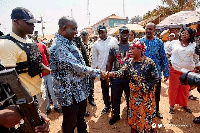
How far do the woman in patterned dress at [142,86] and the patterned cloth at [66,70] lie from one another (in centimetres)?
63

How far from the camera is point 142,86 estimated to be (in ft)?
8.19

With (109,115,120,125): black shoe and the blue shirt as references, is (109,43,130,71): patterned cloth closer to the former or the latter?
the blue shirt

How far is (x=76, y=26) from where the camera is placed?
87.7 inches

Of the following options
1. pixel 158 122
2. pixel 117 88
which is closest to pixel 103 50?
pixel 117 88

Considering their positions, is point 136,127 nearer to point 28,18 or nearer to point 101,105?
point 101,105

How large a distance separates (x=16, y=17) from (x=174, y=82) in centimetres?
367

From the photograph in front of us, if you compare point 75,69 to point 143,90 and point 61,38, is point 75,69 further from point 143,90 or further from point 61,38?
point 143,90

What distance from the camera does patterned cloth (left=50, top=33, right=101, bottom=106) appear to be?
82.2 inches

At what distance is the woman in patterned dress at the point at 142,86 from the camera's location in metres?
2.50

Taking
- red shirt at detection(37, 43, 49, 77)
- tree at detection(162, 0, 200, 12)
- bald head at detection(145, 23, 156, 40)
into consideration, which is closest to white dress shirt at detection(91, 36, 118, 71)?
bald head at detection(145, 23, 156, 40)

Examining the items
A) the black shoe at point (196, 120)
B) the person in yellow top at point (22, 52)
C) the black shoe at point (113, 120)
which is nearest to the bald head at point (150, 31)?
the black shoe at point (113, 120)

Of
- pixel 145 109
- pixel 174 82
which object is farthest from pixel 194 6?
pixel 145 109

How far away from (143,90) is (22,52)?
75.8 inches

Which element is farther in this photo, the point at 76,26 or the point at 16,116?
the point at 76,26
